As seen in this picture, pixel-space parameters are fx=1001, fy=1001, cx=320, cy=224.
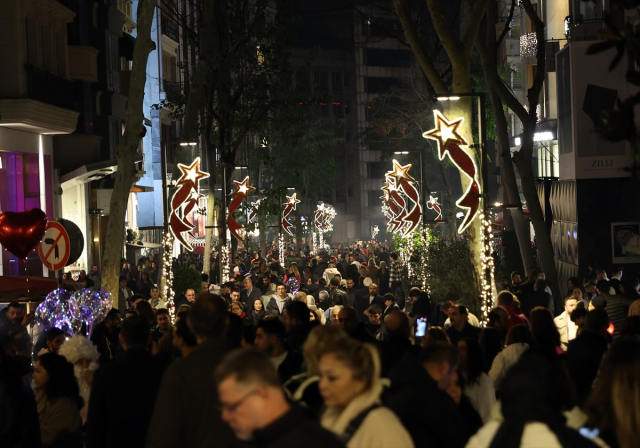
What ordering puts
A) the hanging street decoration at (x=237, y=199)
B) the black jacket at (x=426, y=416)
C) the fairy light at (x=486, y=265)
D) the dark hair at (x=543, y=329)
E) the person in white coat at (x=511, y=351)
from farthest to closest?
the hanging street decoration at (x=237, y=199)
the fairy light at (x=486, y=265)
the dark hair at (x=543, y=329)
the person in white coat at (x=511, y=351)
the black jacket at (x=426, y=416)

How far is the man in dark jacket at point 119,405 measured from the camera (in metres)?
6.21

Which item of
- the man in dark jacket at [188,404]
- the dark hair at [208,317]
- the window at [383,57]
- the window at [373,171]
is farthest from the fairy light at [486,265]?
the window at [383,57]

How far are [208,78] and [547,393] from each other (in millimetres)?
28651

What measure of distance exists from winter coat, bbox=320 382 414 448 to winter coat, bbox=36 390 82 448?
3.19 m

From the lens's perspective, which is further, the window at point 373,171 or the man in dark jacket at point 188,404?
the window at point 373,171

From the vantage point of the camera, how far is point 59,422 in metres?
7.10

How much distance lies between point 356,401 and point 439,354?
5.71 feet

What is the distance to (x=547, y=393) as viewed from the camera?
4.12 m

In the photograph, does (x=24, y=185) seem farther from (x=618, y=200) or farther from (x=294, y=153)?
(x=294, y=153)

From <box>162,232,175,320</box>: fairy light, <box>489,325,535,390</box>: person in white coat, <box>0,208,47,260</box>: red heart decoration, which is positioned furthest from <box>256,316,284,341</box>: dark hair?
<box>162,232,175,320</box>: fairy light

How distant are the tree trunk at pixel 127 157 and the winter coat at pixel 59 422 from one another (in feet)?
34.2

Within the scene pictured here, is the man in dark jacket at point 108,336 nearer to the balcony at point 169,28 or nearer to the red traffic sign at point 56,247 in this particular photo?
the red traffic sign at point 56,247

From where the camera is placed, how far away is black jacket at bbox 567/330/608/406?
791cm

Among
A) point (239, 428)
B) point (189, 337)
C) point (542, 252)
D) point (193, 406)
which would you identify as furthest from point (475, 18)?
point (239, 428)
